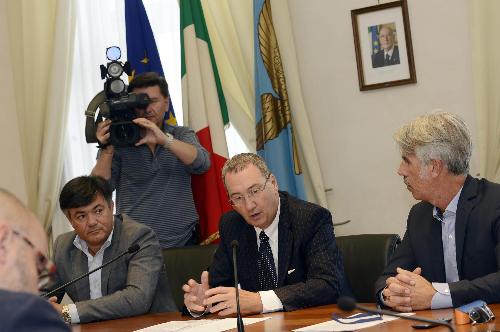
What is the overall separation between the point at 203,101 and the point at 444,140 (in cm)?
253

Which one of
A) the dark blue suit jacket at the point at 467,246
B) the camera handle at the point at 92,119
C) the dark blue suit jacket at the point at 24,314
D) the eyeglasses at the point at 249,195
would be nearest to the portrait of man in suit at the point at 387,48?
the camera handle at the point at 92,119

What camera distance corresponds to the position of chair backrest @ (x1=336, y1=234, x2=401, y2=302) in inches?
150

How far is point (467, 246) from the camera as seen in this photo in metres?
3.35

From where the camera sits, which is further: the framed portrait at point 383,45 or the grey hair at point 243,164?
the framed portrait at point 383,45

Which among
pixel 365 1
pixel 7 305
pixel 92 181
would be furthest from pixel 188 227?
pixel 7 305

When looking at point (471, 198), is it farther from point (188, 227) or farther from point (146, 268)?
point (188, 227)

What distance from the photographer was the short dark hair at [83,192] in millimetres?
4277

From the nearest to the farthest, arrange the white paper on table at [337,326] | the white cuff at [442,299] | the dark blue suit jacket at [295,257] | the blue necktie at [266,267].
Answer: the white paper on table at [337,326] → the white cuff at [442,299] → the dark blue suit jacket at [295,257] → the blue necktie at [266,267]

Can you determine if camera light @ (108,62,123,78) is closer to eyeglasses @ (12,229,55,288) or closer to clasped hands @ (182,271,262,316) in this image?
clasped hands @ (182,271,262,316)

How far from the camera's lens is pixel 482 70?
5109 mm

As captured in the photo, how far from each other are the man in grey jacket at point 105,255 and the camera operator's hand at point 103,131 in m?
0.73

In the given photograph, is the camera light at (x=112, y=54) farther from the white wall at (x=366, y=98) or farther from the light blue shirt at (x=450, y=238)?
the light blue shirt at (x=450, y=238)

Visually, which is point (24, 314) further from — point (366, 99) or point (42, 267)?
point (366, 99)

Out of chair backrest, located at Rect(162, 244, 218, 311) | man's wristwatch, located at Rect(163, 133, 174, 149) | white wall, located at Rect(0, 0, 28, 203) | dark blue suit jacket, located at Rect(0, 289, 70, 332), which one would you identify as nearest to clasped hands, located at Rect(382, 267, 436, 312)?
chair backrest, located at Rect(162, 244, 218, 311)
